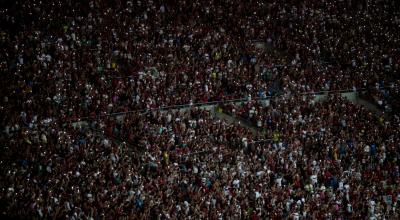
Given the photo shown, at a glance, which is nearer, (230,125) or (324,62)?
(230,125)

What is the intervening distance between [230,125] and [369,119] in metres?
8.01

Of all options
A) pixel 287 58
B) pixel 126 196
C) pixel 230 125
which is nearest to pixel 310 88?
pixel 287 58

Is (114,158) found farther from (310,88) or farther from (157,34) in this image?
(310,88)

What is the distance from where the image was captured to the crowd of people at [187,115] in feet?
88.3

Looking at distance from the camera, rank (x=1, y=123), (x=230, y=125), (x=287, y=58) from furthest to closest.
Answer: (x=287, y=58) < (x=230, y=125) < (x=1, y=123)

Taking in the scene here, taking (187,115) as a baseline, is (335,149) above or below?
below

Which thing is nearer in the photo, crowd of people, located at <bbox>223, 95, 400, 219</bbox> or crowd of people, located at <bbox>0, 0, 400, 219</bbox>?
crowd of people, located at <bbox>0, 0, 400, 219</bbox>

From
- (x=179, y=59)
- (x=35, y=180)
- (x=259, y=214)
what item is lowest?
(x=259, y=214)

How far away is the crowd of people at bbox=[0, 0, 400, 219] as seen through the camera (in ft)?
88.3

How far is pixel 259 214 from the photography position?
28250 millimetres

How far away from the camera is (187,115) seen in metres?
32.2

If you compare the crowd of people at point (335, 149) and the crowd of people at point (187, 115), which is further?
the crowd of people at point (335, 149)

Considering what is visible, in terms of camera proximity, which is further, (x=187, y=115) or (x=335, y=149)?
(x=335, y=149)

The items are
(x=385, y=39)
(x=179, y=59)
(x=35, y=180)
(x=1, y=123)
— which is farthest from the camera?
(x=385, y=39)
